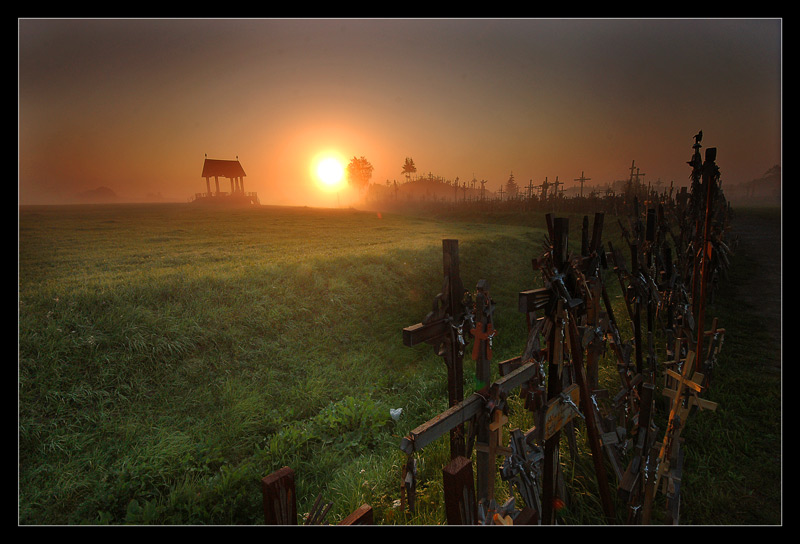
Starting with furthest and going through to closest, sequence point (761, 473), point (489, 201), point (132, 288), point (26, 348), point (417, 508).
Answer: point (489, 201) → point (132, 288) → point (26, 348) → point (761, 473) → point (417, 508)

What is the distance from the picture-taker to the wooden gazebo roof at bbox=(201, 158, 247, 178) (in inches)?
188

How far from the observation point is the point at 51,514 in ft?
9.78

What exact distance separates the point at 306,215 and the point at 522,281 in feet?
21.2

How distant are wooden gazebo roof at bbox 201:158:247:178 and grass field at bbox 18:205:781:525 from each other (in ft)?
3.51

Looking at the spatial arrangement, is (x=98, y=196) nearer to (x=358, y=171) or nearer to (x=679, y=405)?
(x=358, y=171)

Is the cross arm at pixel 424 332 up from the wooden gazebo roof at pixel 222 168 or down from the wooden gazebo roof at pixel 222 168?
down

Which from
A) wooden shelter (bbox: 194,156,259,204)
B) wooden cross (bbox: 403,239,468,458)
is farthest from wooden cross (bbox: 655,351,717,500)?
wooden shelter (bbox: 194,156,259,204)

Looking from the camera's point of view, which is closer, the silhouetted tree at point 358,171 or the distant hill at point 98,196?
the distant hill at point 98,196

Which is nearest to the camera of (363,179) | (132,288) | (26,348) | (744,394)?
(744,394)

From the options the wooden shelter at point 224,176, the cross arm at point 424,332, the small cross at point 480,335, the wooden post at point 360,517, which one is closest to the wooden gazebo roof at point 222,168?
the wooden shelter at point 224,176

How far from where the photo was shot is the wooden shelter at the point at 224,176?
4.84 m

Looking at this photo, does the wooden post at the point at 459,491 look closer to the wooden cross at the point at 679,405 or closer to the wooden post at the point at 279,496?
the wooden post at the point at 279,496

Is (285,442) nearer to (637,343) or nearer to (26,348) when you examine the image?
(26,348)

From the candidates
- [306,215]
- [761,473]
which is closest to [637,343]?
[761,473]
